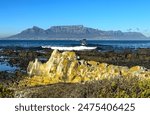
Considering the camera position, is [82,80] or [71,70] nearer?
[82,80]

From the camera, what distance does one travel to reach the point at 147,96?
8.88 metres

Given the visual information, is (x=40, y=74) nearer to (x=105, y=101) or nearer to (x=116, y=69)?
(x=116, y=69)

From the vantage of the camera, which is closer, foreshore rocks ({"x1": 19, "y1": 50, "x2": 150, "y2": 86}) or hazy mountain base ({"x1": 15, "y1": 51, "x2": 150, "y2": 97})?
hazy mountain base ({"x1": 15, "y1": 51, "x2": 150, "y2": 97})

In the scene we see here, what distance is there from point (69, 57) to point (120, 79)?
717 inches

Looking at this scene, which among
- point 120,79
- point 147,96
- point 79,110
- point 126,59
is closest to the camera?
point 79,110

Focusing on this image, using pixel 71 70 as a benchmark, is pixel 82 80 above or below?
below

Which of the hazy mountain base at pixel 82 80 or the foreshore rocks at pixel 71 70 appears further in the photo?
the foreshore rocks at pixel 71 70

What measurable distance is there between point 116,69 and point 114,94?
15.4m

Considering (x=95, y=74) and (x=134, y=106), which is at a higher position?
(x=134, y=106)

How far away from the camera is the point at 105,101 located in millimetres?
7801

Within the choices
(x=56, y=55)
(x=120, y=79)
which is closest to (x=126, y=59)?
(x=56, y=55)

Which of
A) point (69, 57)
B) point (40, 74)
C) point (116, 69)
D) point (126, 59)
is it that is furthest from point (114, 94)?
point (126, 59)

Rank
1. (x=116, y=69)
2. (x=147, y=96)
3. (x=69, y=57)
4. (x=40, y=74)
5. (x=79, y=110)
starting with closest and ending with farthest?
1. (x=79, y=110)
2. (x=147, y=96)
3. (x=116, y=69)
4. (x=69, y=57)
5. (x=40, y=74)

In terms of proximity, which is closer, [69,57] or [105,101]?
[105,101]
